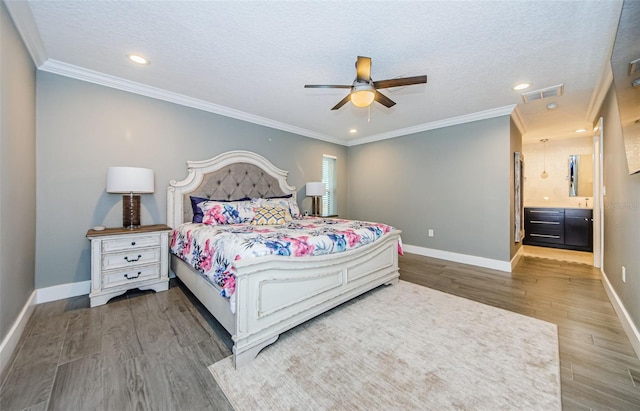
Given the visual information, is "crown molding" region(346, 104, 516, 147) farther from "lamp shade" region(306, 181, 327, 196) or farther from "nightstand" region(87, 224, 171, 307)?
"nightstand" region(87, 224, 171, 307)

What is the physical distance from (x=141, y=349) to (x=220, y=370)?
69cm

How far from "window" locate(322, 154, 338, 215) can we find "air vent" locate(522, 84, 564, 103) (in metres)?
3.43

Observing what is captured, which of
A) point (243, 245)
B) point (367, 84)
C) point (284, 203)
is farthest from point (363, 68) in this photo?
point (284, 203)

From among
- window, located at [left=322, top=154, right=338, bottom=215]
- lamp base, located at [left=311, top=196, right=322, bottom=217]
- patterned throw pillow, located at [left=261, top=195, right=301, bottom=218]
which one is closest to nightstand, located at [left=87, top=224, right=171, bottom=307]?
patterned throw pillow, located at [left=261, top=195, right=301, bottom=218]

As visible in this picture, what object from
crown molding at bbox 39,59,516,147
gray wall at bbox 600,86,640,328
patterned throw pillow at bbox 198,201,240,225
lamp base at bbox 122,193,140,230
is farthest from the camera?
patterned throw pillow at bbox 198,201,240,225

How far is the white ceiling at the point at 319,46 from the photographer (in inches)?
69.2

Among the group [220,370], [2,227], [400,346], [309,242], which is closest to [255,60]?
[309,242]

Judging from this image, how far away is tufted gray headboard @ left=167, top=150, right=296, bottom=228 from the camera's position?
3.33 m

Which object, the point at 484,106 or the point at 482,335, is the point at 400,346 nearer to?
the point at 482,335

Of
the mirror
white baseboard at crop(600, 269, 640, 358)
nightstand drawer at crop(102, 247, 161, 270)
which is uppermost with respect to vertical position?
the mirror

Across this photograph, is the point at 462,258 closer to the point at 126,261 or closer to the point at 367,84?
the point at 367,84

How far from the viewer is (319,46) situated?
217cm

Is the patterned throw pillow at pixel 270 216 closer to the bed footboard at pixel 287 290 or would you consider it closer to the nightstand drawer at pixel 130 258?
the nightstand drawer at pixel 130 258

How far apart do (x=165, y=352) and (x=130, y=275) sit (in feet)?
4.22
